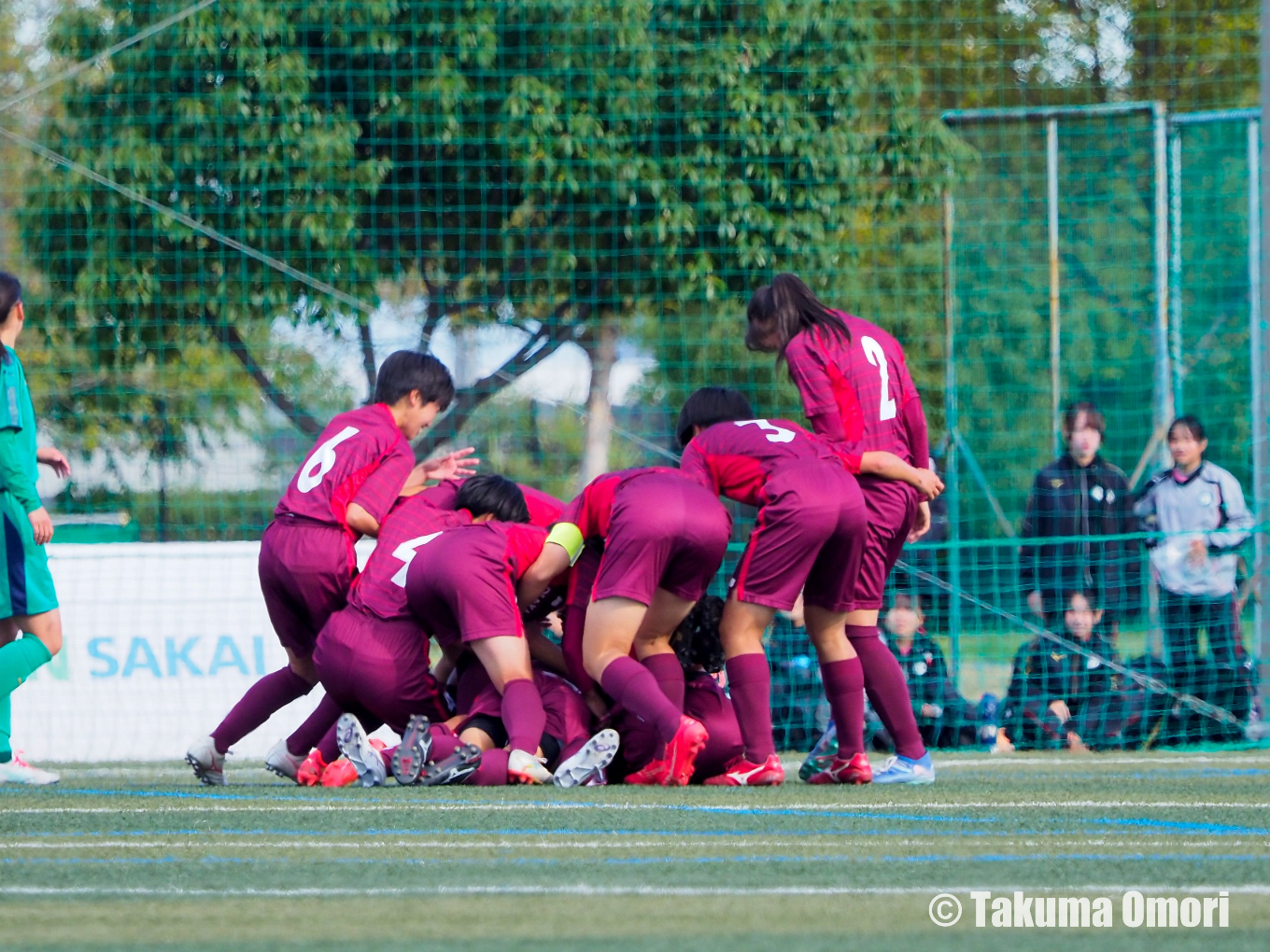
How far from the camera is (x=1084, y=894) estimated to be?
254 cm

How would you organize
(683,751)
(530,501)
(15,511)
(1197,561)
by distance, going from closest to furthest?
(683,751)
(15,511)
(530,501)
(1197,561)

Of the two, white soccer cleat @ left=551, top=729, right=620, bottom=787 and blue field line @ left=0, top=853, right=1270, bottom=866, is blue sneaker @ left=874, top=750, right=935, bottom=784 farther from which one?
blue field line @ left=0, top=853, right=1270, bottom=866

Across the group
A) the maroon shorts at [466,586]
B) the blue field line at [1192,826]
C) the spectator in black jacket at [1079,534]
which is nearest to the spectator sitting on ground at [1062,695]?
the spectator in black jacket at [1079,534]

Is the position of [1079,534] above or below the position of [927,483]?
below

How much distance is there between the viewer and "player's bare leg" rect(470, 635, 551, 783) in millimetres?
4684

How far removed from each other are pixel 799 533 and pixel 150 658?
348cm

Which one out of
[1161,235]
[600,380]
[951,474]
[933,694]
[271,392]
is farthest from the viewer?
[271,392]

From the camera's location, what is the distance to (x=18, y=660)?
522 cm

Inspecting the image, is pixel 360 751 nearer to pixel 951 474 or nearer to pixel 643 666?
pixel 643 666

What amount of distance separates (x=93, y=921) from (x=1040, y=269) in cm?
1077

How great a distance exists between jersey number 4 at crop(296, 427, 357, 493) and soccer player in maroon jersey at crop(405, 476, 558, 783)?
469 mm

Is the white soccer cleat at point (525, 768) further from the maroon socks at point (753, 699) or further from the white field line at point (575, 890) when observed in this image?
the white field line at point (575, 890)

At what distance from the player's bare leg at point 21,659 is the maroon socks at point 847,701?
2.27 m

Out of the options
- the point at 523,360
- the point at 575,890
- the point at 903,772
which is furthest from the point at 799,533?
the point at 523,360
